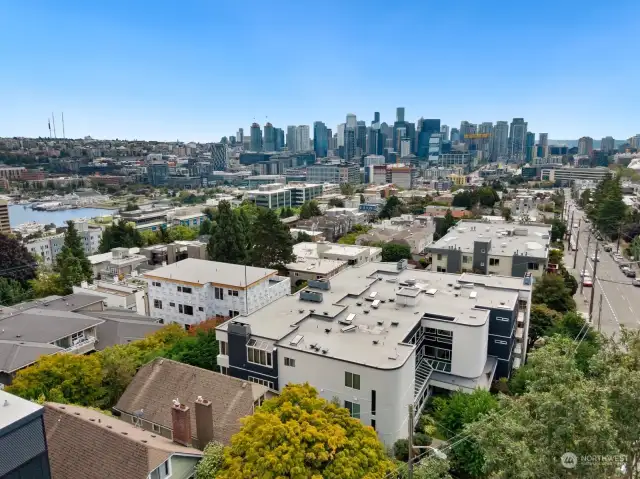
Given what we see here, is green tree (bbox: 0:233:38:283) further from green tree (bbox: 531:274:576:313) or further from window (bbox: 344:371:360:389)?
green tree (bbox: 531:274:576:313)

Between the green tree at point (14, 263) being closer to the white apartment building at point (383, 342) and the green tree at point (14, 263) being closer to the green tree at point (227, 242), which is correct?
the green tree at point (227, 242)

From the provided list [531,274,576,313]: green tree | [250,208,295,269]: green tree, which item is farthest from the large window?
[531,274,576,313]: green tree

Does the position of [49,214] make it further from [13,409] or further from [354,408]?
[13,409]

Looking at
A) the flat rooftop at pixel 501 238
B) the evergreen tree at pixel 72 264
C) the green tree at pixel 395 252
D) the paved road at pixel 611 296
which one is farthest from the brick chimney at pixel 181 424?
the green tree at pixel 395 252

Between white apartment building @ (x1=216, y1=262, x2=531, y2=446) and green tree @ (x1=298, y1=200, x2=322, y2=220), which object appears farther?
green tree @ (x1=298, y1=200, x2=322, y2=220)

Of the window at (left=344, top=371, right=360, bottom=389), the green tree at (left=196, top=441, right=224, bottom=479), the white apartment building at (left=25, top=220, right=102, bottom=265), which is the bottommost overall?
the white apartment building at (left=25, top=220, right=102, bottom=265)

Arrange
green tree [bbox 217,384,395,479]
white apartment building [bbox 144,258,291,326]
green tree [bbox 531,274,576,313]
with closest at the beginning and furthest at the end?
green tree [bbox 217,384,395,479] < white apartment building [bbox 144,258,291,326] < green tree [bbox 531,274,576,313]

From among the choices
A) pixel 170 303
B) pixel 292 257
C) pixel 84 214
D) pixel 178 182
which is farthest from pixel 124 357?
pixel 178 182
